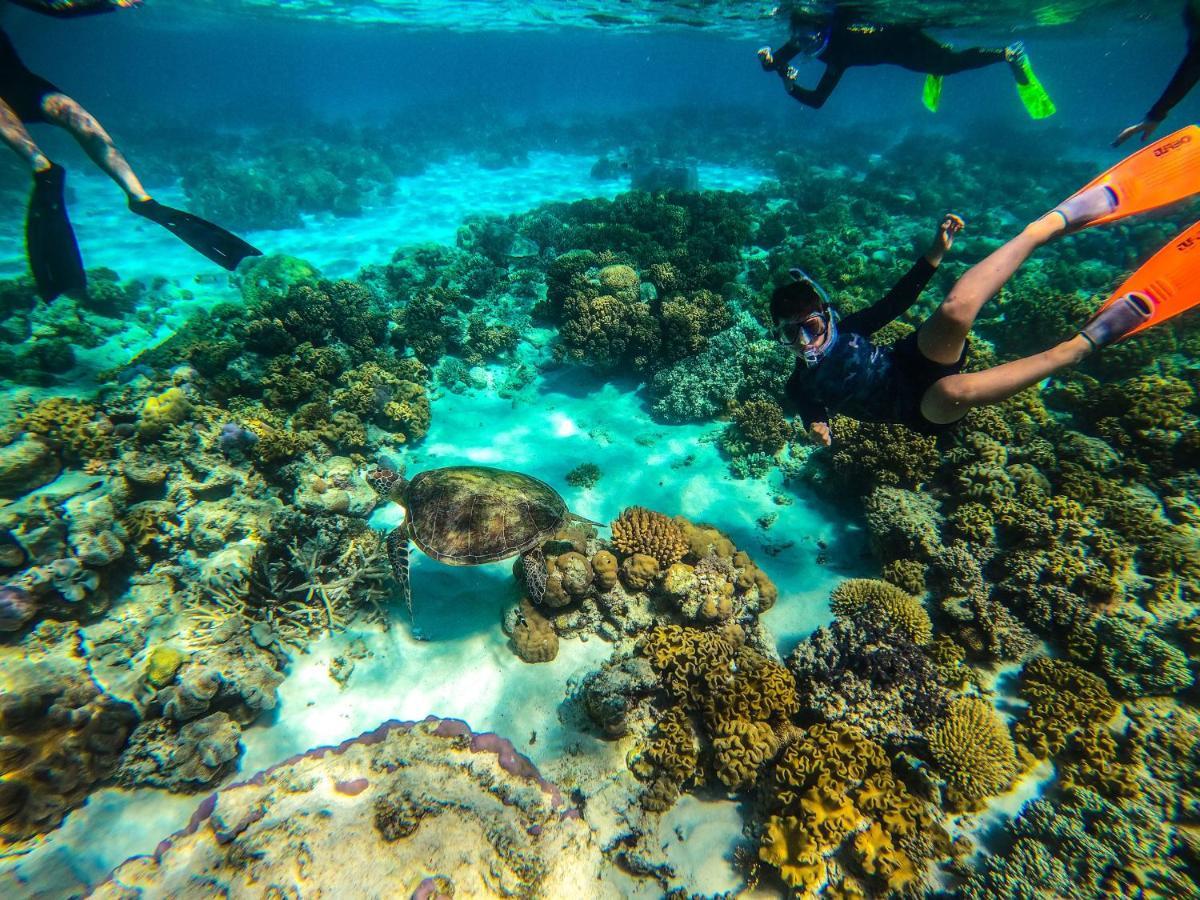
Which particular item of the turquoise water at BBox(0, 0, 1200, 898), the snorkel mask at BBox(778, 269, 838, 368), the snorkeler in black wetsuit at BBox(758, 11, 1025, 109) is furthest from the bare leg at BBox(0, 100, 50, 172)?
the snorkeler in black wetsuit at BBox(758, 11, 1025, 109)

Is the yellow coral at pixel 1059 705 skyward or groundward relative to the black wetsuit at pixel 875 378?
groundward

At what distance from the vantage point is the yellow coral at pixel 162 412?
24.3 feet

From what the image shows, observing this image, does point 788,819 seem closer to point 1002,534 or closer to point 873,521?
point 873,521

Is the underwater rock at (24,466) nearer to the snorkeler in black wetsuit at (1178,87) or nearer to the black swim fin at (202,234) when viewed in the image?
the black swim fin at (202,234)

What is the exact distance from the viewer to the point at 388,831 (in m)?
3.96

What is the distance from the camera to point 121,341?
12.3 metres

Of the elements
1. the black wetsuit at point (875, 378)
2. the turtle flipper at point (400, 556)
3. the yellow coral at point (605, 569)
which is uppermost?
the black wetsuit at point (875, 378)

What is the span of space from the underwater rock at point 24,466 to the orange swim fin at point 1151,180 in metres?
13.9

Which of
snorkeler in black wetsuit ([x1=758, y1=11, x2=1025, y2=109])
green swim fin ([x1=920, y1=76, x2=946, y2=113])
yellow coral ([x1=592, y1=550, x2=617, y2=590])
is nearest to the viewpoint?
yellow coral ([x1=592, y1=550, x2=617, y2=590])

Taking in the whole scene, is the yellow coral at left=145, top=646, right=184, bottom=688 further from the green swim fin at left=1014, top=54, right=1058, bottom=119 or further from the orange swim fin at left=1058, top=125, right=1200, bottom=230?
the green swim fin at left=1014, top=54, right=1058, bottom=119

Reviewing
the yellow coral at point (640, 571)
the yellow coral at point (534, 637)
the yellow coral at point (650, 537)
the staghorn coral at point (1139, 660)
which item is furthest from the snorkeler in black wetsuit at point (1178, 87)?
the yellow coral at point (534, 637)

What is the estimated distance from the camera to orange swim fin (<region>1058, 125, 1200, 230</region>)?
5125 mm

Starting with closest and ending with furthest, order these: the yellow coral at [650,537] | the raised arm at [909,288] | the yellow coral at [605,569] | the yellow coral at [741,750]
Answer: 1. the yellow coral at [741,750]
2. the raised arm at [909,288]
3. the yellow coral at [605,569]
4. the yellow coral at [650,537]

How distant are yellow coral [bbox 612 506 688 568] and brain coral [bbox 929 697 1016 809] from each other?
10.8 feet
